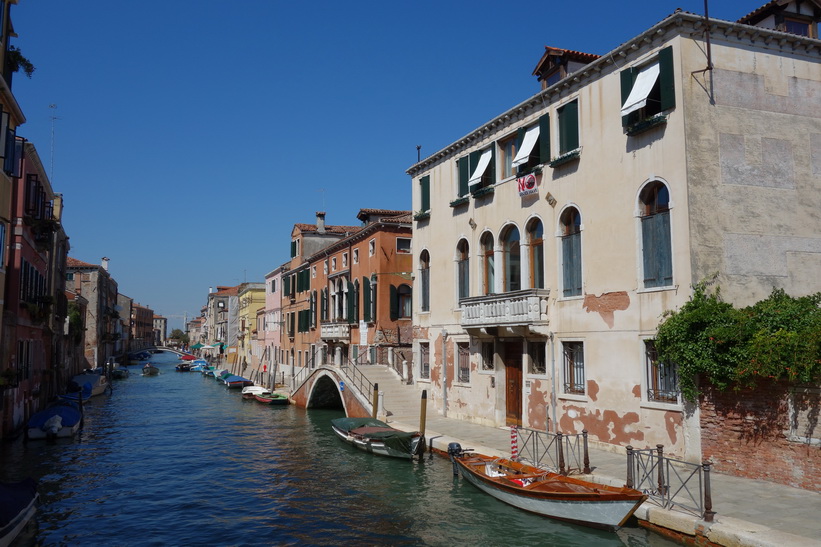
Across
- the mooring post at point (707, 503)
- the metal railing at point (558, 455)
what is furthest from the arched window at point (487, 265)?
the mooring post at point (707, 503)

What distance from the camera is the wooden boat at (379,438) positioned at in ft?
55.3

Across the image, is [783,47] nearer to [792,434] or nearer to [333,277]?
[792,434]

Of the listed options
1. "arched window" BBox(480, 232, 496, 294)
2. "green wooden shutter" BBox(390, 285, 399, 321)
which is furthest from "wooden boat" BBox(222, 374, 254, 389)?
"arched window" BBox(480, 232, 496, 294)

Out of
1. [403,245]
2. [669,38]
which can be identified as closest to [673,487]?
[669,38]

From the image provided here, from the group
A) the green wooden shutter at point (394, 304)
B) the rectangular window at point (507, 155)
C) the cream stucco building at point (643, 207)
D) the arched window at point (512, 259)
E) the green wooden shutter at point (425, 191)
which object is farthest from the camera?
the green wooden shutter at point (394, 304)

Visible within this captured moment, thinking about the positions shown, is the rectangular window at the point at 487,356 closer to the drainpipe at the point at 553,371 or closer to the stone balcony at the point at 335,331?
the drainpipe at the point at 553,371

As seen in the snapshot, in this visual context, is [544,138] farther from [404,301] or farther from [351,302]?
[351,302]

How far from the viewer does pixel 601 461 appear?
42.7 ft

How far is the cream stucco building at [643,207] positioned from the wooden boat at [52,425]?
1403 cm

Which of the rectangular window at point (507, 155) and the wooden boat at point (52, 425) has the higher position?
the rectangular window at point (507, 155)

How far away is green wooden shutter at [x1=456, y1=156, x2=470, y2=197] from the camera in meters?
20.1

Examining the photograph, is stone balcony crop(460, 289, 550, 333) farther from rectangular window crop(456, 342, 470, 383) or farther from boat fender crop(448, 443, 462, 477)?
boat fender crop(448, 443, 462, 477)

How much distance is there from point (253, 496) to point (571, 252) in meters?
9.09

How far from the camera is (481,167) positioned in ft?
62.6
